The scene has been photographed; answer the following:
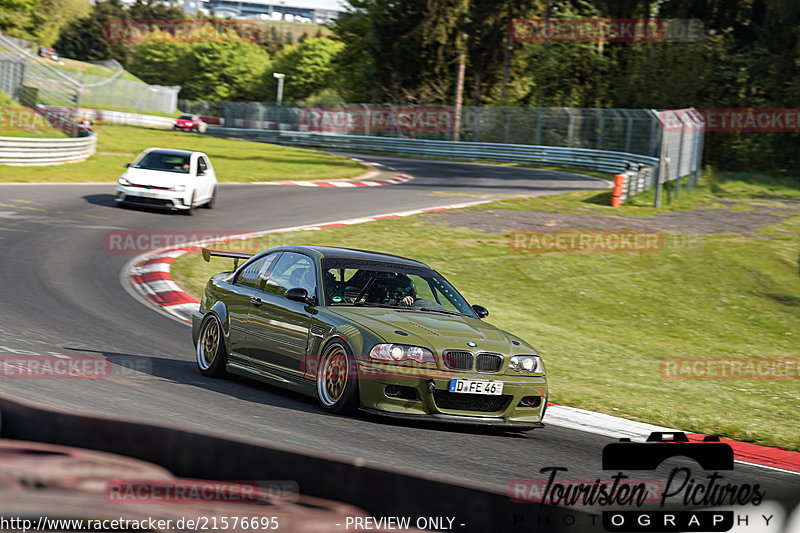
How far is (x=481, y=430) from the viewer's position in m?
7.70

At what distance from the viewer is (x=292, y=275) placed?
8.66m

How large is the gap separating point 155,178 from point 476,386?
16489mm

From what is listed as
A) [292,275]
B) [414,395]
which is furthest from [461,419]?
[292,275]

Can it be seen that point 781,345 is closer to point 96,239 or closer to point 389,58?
point 96,239

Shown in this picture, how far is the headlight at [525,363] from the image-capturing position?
24.6ft

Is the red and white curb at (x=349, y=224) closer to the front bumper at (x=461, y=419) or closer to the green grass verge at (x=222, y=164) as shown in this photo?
the front bumper at (x=461, y=419)

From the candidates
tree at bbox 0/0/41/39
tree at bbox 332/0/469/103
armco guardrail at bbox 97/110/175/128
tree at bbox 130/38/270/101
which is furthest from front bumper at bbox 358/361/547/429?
tree at bbox 130/38/270/101

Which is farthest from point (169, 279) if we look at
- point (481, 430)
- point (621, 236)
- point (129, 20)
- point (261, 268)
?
point (129, 20)

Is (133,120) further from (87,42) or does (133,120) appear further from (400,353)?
(87,42)

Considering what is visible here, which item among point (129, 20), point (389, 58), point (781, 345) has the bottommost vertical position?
point (781, 345)

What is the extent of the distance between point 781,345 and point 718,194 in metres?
18.8

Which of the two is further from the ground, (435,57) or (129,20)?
(129,20)

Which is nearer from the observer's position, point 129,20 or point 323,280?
point 323,280

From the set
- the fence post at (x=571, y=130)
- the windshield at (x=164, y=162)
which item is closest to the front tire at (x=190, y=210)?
the windshield at (x=164, y=162)
